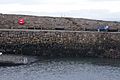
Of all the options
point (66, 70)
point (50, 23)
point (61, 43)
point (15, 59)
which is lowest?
point (66, 70)

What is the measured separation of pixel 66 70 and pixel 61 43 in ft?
55.1

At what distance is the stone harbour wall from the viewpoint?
81.6m

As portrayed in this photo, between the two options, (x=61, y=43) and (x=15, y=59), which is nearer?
(x=15, y=59)

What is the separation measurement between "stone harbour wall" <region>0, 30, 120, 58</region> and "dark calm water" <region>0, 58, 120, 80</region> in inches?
158

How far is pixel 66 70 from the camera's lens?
221ft

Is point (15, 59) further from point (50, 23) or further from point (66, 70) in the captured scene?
point (50, 23)

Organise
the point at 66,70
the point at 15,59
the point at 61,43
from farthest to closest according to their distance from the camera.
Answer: the point at 61,43, the point at 15,59, the point at 66,70

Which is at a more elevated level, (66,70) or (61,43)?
(61,43)

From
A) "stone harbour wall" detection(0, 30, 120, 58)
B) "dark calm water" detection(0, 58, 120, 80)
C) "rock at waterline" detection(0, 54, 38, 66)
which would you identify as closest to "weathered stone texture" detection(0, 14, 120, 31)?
"stone harbour wall" detection(0, 30, 120, 58)

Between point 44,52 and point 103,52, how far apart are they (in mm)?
12298

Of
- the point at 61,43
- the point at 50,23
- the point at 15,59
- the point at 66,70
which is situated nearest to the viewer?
the point at 66,70

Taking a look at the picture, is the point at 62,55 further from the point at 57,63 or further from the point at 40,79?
the point at 40,79

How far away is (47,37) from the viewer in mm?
83562

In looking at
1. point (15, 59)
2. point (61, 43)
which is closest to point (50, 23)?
point (61, 43)
